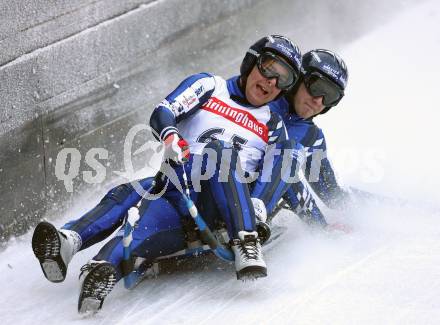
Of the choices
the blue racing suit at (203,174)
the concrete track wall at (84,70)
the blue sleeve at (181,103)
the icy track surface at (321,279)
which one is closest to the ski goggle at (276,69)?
the blue racing suit at (203,174)

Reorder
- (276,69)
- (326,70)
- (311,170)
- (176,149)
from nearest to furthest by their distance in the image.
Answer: (176,149)
(276,69)
(326,70)
(311,170)

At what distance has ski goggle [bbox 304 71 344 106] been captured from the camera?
582 cm

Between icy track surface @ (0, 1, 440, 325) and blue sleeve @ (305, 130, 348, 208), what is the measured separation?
16 cm

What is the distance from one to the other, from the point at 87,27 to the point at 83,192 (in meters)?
1.27

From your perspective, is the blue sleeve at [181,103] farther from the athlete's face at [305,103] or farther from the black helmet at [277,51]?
the athlete's face at [305,103]

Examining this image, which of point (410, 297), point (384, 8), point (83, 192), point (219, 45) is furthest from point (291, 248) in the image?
point (384, 8)

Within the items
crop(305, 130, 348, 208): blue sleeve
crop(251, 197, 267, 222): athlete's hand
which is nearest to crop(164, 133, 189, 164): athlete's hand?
crop(251, 197, 267, 222): athlete's hand

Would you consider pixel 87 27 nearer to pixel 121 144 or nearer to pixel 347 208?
pixel 121 144

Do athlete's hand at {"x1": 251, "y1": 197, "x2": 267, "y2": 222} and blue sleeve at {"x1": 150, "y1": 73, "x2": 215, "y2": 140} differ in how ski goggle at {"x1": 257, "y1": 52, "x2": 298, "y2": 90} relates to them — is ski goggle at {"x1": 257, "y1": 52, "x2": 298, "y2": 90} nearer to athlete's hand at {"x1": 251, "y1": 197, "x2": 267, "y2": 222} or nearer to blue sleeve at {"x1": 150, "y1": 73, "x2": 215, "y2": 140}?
blue sleeve at {"x1": 150, "y1": 73, "x2": 215, "y2": 140}

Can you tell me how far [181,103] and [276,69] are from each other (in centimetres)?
64

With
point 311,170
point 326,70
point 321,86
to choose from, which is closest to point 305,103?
point 321,86

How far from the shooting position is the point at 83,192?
664 centimetres

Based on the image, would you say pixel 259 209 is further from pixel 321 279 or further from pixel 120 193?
pixel 120 193

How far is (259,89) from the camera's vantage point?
5.43 m
